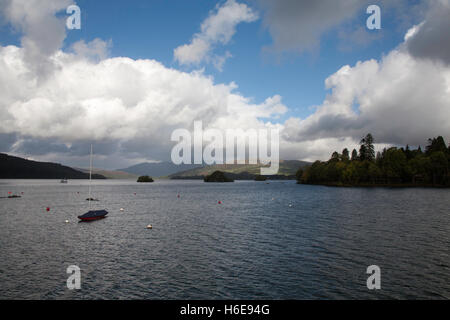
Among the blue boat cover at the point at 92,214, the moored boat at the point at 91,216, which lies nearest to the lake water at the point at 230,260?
the moored boat at the point at 91,216

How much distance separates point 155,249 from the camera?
40.6 meters

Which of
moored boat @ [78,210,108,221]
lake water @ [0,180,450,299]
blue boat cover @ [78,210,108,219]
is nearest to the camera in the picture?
lake water @ [0,180,450,299]

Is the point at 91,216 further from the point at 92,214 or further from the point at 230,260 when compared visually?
the point at 230,260

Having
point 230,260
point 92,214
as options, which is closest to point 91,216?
point 92,214

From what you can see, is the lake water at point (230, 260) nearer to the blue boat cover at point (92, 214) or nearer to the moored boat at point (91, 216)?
the moored boat at point (91, 216)

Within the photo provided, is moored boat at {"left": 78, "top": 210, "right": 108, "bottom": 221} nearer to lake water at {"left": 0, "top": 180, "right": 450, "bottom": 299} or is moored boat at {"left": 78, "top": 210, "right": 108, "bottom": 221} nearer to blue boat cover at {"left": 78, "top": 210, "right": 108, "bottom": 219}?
blue boat cover at {"left": 78, "top": 210, "right": 108, "bottom": 219}

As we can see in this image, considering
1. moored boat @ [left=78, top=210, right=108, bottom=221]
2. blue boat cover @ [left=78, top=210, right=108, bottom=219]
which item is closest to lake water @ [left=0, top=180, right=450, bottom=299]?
moored boat @ [left=78, top=210, right=108, bottom=221]

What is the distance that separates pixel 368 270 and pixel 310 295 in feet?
33.8

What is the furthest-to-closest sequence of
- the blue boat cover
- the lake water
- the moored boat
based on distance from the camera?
the blue boat cover
the moored boat
the lake water

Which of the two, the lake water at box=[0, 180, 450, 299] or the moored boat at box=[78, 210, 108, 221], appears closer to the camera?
the lake water at box=[0, 180, 450, 299]

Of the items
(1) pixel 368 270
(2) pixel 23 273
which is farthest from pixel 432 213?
(2) pixel 23 273
